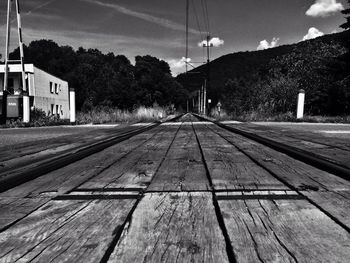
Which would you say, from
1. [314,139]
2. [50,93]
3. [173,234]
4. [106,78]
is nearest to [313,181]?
[173,234]

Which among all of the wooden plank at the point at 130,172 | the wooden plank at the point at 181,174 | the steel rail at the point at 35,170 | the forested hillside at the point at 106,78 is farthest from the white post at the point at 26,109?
the forested hillside at the point at 106,78

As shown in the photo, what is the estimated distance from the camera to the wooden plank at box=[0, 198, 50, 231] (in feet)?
5.72

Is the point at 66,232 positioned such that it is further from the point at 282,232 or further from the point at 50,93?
the point at 50,93

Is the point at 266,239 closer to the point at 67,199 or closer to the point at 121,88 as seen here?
the point at 67,199


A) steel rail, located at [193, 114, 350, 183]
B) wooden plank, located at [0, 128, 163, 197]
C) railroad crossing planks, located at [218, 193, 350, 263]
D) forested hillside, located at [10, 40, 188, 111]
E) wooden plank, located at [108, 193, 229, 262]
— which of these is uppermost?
forested hillside, located at [10, 40, 188, 111]

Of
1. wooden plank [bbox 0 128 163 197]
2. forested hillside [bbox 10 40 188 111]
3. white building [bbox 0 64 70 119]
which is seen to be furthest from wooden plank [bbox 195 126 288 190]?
white building [bbox 0 64 70 119]

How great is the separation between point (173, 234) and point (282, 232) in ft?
1.59

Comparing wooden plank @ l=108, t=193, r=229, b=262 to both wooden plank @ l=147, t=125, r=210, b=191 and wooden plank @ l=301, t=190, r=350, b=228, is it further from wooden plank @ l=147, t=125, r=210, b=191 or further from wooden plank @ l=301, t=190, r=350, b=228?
wooden plank @ l=301, t=190, r=350, b=228

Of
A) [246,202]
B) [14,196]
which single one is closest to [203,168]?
[246,202]

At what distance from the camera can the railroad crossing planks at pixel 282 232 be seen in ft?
4.19

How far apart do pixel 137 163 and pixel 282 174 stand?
144 cm

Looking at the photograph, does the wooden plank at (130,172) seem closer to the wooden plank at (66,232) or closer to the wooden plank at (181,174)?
the wooden plank at (181,174)

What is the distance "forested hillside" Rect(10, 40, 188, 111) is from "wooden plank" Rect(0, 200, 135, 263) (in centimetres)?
3055

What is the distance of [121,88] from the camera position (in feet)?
183
